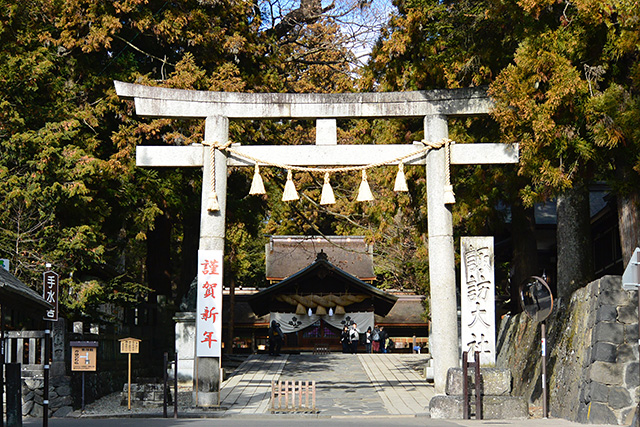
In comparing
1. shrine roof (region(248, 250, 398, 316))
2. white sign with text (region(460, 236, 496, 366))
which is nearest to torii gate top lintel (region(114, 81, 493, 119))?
white sign with text (region(460, 236, 496, 366))

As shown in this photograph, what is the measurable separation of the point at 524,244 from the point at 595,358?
7232mm

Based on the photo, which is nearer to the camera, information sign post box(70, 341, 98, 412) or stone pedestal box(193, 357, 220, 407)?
stone pedestal box(193, 357, 220, 407)

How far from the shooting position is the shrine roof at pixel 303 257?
3700 cm

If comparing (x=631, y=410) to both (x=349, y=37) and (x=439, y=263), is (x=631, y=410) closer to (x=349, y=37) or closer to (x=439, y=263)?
(x=439, y=263)

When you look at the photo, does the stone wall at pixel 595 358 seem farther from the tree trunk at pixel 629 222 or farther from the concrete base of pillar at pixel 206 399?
the concrete base of pillar at pixel 206 399

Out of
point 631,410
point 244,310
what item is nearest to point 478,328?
point 631,410

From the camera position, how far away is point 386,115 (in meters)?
14.2

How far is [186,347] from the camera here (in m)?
16.2

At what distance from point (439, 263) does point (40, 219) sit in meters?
8.17

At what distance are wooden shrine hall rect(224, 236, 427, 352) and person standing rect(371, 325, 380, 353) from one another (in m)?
0.74

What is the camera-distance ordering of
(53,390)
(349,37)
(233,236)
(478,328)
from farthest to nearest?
(233,236) → (349,37) → (53,390) → (478,328)

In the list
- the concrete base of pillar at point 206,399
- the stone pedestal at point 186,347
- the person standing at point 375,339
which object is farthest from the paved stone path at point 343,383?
the person standing at point 375,339

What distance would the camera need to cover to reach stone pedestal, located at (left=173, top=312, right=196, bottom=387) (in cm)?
1608

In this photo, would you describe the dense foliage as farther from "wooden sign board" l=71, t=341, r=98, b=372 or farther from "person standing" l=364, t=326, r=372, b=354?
"person standing" l=364, t=326, r=372, b=354
